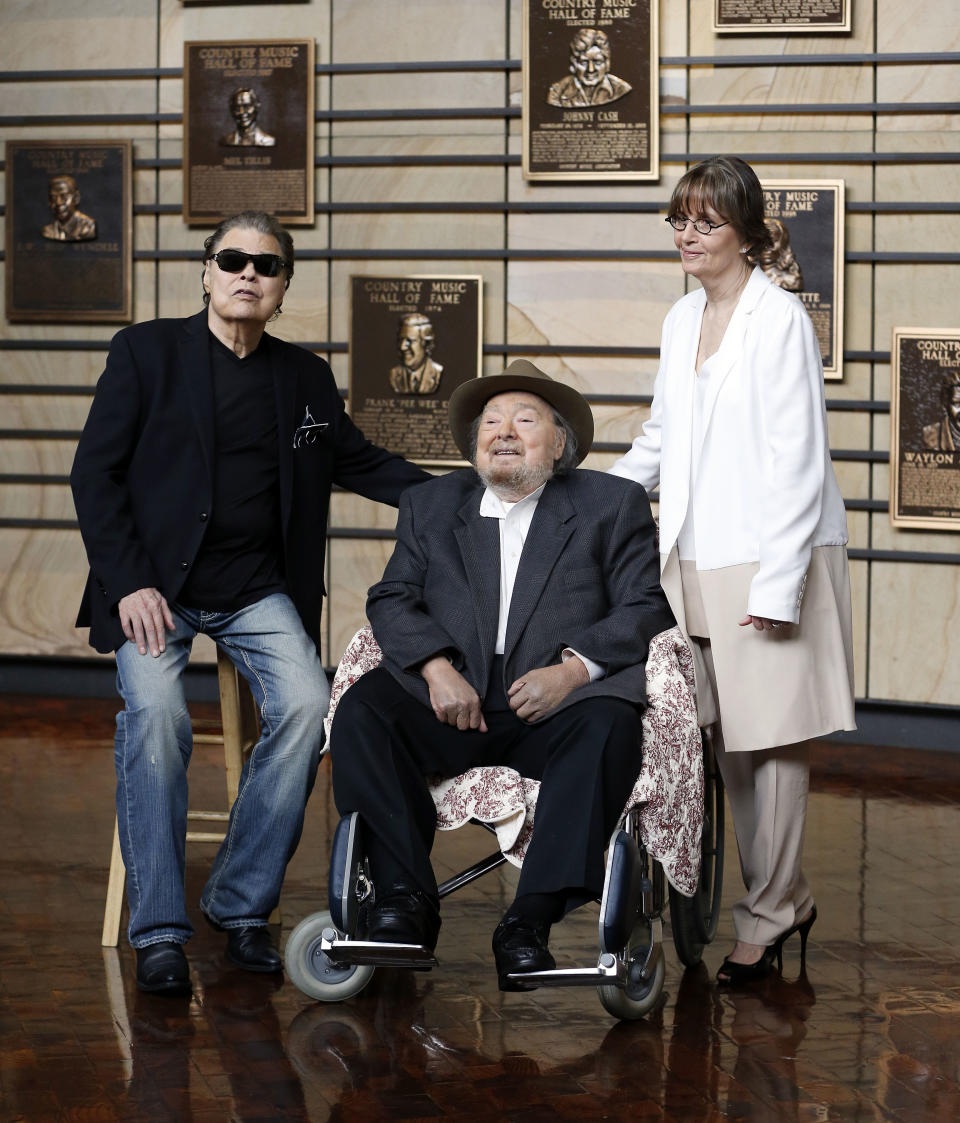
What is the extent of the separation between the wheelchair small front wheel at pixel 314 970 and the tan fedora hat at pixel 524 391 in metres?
1.27

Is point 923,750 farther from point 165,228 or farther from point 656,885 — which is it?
point 165,228

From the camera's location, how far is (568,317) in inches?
289

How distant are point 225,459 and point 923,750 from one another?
412 centimetres

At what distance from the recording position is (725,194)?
12.3 feet

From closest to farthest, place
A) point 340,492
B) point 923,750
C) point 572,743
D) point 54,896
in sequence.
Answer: point 572,743 < point 54,896 < point 923,750 < point 340,492

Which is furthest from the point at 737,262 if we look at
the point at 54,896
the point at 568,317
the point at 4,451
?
Result: the point at 4,451

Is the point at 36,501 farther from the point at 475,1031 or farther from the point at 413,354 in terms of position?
the point at 475,1031

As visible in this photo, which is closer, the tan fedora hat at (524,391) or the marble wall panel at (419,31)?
the tan fedora hat at (524,391)

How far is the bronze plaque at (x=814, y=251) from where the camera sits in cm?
701

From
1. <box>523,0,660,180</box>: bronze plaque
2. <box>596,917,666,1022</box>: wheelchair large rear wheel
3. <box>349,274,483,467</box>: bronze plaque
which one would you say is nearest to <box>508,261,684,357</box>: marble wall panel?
<box>349,274,483,467</box>: bronze plaque

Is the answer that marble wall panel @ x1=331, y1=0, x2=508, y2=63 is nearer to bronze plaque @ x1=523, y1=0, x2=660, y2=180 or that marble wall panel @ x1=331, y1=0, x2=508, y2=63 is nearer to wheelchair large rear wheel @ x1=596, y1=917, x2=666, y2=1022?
bronze plaque @ x1=523, y1=0, x2=660, y2=180

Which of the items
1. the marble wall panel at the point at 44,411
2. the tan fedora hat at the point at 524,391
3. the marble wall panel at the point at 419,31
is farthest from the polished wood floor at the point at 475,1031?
the marble wall panel at the point at 419,31

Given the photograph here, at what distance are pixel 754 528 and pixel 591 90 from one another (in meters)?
4.04

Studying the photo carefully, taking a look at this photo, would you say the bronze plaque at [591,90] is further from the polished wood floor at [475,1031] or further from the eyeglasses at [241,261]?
the polished wood floor at [475,1031]
